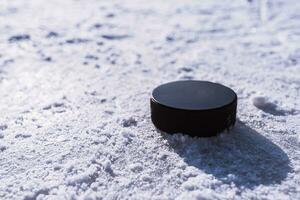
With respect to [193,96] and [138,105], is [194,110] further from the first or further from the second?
[138,105]

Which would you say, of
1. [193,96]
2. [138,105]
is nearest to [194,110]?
[193,96]

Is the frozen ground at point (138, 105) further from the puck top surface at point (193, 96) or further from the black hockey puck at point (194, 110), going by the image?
the puck top surface at point (193, 96)

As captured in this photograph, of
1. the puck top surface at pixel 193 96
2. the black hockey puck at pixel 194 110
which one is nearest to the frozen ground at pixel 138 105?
the black hockey puck at pixel 194 110

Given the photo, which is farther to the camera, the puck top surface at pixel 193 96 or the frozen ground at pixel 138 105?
the puck top surface at pixel 193 96

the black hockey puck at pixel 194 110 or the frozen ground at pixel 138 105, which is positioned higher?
the black hockey puck at pixel 194 110
